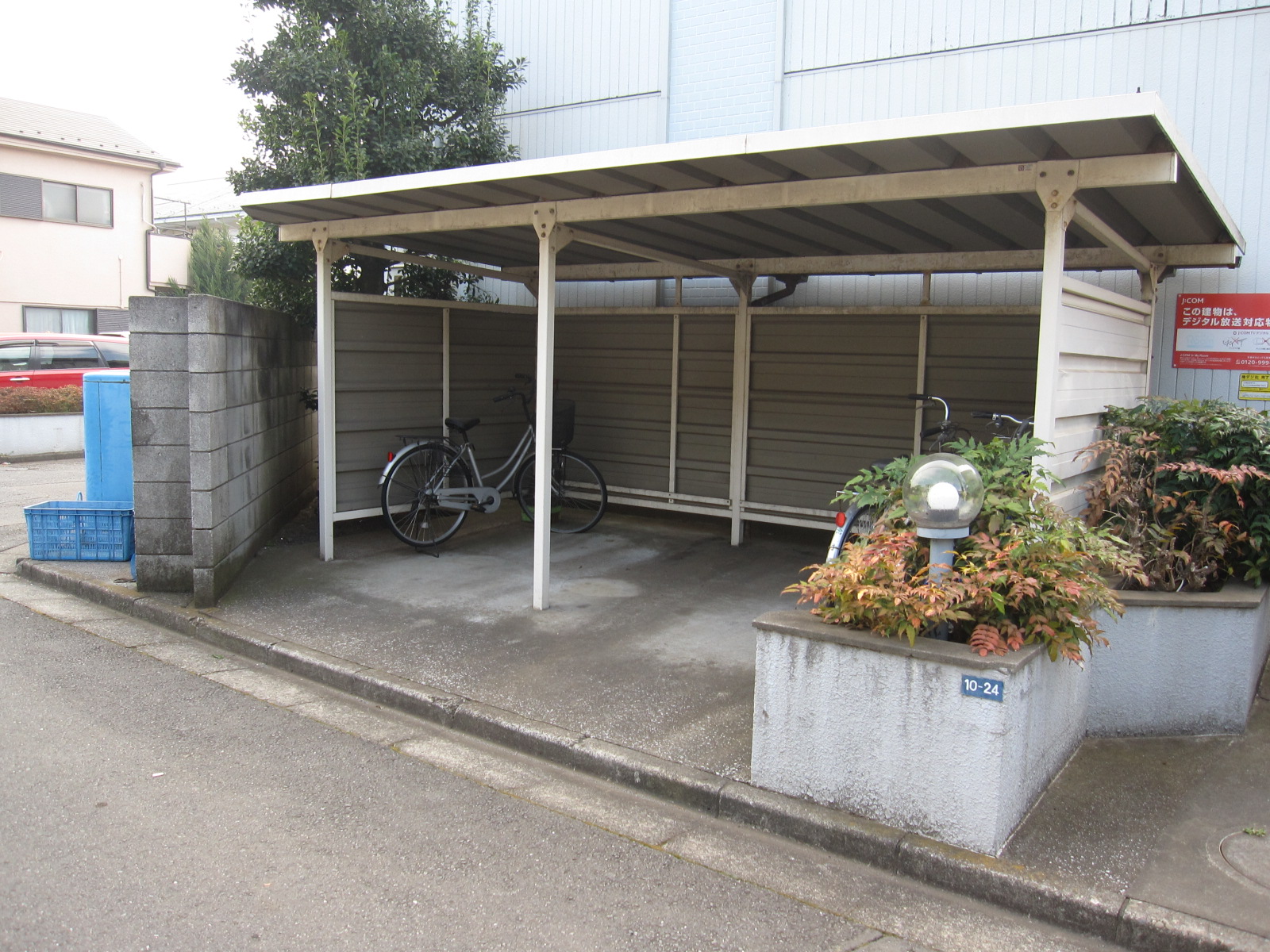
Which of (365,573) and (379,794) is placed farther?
(365,573)

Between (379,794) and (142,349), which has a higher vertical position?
(142,349)

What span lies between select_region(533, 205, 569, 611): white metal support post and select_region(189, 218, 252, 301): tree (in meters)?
20.8

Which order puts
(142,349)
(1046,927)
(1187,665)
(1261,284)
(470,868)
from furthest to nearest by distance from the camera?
1. (1261,284)
2. (142,349)
3. (1187,665)
4. (470,868)
5. (1046,927)

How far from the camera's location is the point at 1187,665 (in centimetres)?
446

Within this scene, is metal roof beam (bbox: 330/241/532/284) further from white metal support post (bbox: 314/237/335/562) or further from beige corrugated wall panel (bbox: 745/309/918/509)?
beige corrugated wall panel (bbox: 745/309/918/509)

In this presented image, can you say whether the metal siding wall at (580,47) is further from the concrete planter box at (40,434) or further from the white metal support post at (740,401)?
the concrete planter box at (40,434)

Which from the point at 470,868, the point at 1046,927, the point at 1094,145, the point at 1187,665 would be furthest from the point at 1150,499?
the point at 470,868

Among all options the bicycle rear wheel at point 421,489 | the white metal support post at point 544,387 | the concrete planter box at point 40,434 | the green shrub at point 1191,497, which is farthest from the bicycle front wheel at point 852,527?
the concrete planter box at point 40,434

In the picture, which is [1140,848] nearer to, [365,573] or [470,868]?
[470,868]

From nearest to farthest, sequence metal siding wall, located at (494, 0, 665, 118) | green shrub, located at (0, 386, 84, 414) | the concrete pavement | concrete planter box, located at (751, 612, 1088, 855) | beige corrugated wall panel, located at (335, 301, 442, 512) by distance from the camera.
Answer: the concrete pavement, concrete planter box, located at (751, 612, 1088, 855), beige corrugated wall panel, located at (335, 301, 442, 512), metal siding wall, located at (494, 0, 665, 118), green shrub, located at (0, 386, 84, 414)

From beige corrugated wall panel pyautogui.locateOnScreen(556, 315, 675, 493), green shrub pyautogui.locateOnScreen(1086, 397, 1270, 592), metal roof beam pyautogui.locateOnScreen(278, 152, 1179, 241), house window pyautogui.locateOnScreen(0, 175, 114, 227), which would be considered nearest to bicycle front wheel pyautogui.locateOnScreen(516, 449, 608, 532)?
beige corrugated wall panel pyautogui.locateOnScreen(556, 315, 675, 493)

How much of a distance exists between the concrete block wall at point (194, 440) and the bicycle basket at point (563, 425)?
2.62 metres

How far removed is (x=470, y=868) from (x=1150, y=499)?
373 cm

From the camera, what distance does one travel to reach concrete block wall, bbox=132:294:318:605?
6309 mm
